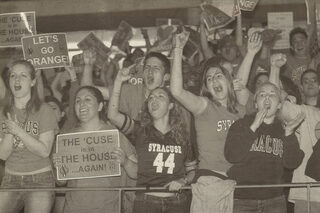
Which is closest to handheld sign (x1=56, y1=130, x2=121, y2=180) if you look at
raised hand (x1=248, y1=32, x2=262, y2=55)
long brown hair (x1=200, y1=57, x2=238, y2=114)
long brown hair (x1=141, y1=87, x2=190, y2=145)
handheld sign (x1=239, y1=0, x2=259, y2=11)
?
long brown hair (x1=141, y1=87, x2=190, y2=145)

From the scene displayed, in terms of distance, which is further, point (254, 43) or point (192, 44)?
point (192, 44)

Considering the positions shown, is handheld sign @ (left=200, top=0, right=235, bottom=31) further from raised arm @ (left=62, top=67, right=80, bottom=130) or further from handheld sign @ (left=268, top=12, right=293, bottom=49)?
raised arm @ (left=62, top=67, right=80, bottom=130)

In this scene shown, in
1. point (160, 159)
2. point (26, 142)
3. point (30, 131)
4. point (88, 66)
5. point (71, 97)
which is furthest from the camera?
point (88, 66)

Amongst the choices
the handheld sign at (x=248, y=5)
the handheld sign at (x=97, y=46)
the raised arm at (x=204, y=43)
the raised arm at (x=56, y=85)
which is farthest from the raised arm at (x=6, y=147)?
the handheld sign at (x=248, y=5)

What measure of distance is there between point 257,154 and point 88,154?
124 cm

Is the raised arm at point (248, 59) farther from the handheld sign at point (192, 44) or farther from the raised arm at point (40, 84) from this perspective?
the raised arm at point (40, 84)

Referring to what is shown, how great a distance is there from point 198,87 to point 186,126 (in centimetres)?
35

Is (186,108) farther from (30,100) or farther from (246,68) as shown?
(30,100)

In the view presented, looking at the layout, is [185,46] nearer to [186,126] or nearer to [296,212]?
[186,126]

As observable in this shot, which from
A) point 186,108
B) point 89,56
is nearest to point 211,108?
point 186,108

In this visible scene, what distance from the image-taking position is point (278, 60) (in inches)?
223

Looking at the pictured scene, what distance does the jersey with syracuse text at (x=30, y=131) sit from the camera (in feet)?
16.7

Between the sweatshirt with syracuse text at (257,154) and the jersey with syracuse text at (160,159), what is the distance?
32 centimetres

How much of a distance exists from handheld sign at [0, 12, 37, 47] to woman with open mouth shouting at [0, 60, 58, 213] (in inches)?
13.1
